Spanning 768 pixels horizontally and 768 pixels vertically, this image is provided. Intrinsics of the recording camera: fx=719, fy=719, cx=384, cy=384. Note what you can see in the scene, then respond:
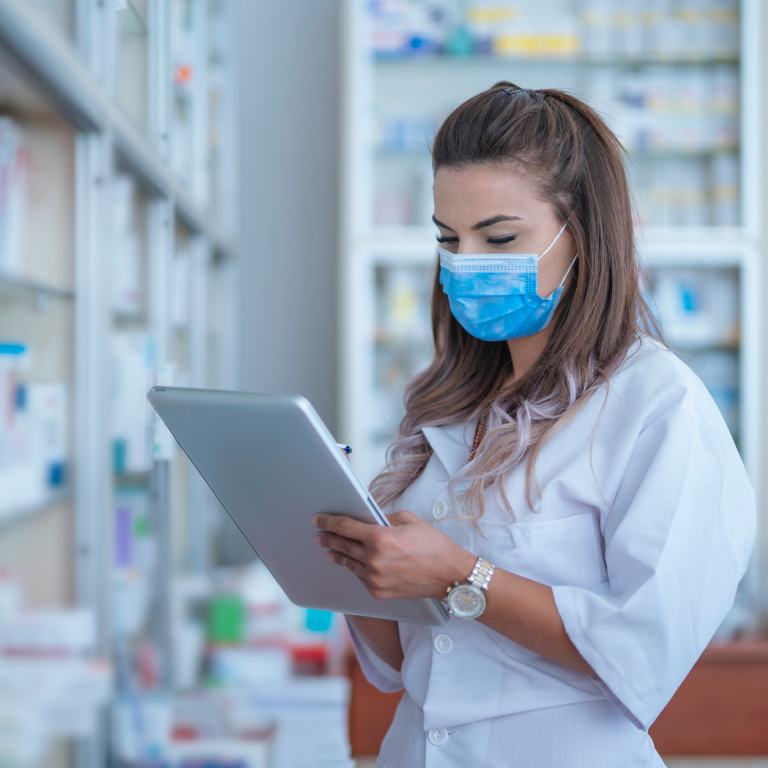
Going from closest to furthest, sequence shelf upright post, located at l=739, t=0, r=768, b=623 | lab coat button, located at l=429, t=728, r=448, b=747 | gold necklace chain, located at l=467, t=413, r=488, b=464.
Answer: lab coat button, located at l=429, t=728, r=448, b=747 < gold necklace chain, located at l=467, t=413, r=488, b=464 < shelf upright post, located at l=739, t=0, r=768, b=623

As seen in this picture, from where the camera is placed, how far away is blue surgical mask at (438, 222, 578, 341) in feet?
3.09

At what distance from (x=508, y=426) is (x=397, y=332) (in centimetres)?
200

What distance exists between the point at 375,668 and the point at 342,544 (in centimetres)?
46

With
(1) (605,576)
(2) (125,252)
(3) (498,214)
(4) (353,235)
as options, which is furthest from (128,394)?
(4) (353,235)

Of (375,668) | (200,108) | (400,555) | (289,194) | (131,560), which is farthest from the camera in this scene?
(289,194)

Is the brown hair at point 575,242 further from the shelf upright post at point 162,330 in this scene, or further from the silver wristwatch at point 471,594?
the shelf upright post at point 162,330

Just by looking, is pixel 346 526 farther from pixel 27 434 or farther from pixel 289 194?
pixel 289 194

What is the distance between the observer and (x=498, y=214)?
0.92m

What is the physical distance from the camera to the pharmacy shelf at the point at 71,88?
41.3 inches

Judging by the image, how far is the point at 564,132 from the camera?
37.8 inches

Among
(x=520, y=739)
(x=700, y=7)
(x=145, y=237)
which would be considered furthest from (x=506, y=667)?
(x=700, y=7)

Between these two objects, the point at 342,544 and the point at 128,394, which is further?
the point at 128,394

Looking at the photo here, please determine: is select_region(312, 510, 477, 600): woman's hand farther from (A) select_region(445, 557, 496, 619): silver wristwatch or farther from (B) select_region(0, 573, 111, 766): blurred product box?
(B) select_region(0, 573, 111, 766): blurred product box

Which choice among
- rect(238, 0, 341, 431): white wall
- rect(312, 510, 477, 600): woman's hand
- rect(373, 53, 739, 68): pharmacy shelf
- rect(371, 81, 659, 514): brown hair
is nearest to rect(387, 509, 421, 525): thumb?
rect(312, 510, 477, 600): woman's hand
